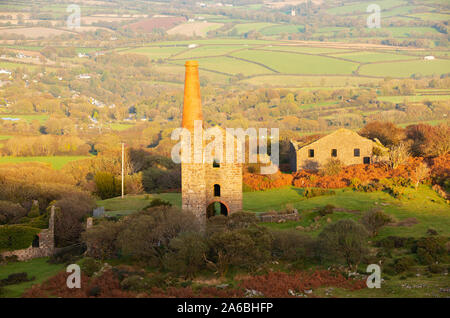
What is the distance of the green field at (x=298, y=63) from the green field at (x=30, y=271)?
425 ft

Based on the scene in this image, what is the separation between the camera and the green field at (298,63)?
154 m

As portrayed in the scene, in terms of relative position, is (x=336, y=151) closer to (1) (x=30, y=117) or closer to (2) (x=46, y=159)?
(2) (x=46, y=159)

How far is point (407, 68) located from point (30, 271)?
136911 millimetres

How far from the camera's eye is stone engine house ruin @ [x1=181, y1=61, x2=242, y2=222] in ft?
99.1

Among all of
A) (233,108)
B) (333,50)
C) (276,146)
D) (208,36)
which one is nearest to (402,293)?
(276,146)

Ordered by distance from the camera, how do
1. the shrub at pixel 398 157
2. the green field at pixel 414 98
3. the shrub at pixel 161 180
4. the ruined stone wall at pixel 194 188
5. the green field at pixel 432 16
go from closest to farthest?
the ruined stone wall at pixel 194 188
the shrub at pixel 398 157
the shrub at pixel 161 180
the green field at pixel 414 98
the green field at pixel 432 16

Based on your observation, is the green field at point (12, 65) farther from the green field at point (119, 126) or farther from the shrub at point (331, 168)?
the shrub at point (331, 168)

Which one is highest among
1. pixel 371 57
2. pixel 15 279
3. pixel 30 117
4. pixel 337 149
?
pixel 371 57

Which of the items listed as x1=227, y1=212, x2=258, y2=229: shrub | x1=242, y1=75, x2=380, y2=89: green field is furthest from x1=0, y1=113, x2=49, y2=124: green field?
x1=227, y1=212, x2=258, y2=229: shrub

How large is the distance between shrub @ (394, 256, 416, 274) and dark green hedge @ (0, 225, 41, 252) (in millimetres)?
18918

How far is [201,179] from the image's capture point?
3027 cm

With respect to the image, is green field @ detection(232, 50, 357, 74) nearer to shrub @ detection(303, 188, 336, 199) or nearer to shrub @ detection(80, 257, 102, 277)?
shrub @ detection(303, 188, 336, 199)

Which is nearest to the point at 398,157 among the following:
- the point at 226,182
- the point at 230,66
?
the point at 226,182

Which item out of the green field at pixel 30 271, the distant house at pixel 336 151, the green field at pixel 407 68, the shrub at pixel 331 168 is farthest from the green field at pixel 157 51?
the green field at pixel 30 271
